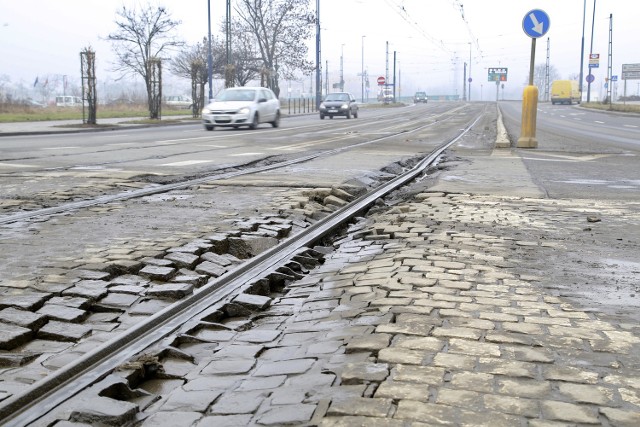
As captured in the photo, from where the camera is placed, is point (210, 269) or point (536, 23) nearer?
point (210, 269)

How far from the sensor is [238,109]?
92.4 ft

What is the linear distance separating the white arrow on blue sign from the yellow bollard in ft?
4.18

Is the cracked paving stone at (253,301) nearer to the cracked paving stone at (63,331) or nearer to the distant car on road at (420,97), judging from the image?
the cracked paving stone at (63,331)

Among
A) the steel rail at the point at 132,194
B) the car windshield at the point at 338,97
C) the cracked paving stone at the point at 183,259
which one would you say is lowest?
the cracked paving stone at the point at 183,259

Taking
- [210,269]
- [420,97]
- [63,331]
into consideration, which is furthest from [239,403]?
[420,97]

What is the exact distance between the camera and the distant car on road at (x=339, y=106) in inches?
1903

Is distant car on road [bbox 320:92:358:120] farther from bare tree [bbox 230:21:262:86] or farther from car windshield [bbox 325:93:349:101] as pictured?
bare tree [bbox 230:21:262:86]

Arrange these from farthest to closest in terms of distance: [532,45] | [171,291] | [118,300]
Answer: [532,45] < [171,291] < [118,300]

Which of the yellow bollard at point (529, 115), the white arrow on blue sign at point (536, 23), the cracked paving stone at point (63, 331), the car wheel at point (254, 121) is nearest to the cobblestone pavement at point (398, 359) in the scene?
the cracked paving stone at point (63, 331)

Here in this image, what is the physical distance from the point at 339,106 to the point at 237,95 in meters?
19.6

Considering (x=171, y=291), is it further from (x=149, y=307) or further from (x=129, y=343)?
(x=129, y=343)

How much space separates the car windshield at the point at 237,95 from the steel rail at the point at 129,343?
76.1ft

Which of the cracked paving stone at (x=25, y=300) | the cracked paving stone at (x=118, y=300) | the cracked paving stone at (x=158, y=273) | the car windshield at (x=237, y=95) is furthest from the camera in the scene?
the car windshield at (x=237, y=95)

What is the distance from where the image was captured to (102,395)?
3.03 meters
